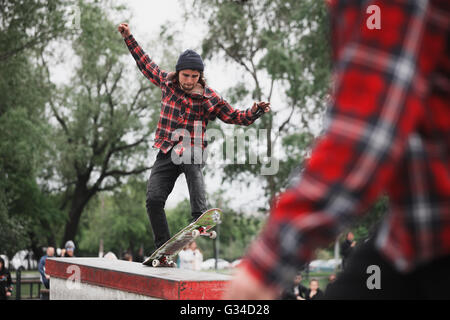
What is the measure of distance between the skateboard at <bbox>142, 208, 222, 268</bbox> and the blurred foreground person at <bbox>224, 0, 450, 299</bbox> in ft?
14.1

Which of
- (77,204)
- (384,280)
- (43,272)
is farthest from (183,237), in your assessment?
(77,204)

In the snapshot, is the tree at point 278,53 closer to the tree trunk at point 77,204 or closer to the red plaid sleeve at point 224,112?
the tree trunk at point 77,204

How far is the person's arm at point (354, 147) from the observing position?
116 centimetres

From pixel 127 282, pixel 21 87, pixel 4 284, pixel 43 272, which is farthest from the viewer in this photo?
pixel 21 87

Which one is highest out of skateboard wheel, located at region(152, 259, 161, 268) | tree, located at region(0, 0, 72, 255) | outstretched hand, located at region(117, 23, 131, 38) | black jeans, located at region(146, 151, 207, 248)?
tree, located at region(0, 0, 72, 255)

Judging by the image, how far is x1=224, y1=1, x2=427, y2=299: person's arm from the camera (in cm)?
116

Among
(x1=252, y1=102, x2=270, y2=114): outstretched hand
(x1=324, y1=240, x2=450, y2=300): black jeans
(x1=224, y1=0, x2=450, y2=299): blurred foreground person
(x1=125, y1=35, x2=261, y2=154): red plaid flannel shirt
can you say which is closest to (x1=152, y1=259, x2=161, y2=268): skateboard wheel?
(x1=125, y1=35, x2=261, y2=154): red plaid flannel shirt

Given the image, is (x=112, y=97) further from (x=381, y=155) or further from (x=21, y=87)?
(x=381, y=155)

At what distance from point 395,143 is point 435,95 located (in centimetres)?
22

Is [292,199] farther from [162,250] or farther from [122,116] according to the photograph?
[122,116]

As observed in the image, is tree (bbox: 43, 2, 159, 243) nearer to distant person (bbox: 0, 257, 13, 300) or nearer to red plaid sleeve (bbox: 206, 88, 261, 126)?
distant person (bbox: 0, 257, 13, 300)

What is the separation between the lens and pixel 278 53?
76.2 feet

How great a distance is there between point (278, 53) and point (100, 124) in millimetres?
11861
